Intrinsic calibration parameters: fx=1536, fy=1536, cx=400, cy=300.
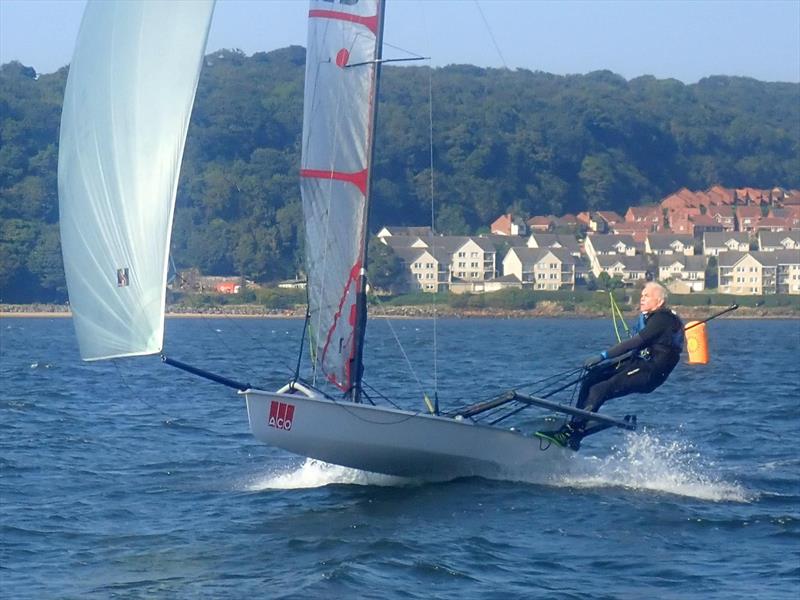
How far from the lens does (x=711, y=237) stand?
90312 mm

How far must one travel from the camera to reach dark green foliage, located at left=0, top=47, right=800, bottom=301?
51.3 meters

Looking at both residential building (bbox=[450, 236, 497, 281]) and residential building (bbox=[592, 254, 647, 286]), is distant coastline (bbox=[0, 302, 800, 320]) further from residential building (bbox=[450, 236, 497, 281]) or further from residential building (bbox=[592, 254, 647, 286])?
residential building (bbox=[592, 254, 647, 286])

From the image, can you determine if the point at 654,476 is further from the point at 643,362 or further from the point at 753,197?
the point at 753,197

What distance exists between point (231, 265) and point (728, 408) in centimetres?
3136

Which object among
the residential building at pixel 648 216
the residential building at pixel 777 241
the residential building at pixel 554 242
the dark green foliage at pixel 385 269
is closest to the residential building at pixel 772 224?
the residential building at pixel 777 241

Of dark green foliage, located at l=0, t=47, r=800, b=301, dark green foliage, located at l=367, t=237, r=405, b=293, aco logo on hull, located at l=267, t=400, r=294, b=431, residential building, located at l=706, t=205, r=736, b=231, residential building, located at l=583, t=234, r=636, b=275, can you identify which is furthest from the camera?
residential building, located at l=706, t=205, r=736, b=231

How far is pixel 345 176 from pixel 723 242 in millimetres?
81372

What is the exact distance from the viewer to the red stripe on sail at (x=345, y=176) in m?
10.8

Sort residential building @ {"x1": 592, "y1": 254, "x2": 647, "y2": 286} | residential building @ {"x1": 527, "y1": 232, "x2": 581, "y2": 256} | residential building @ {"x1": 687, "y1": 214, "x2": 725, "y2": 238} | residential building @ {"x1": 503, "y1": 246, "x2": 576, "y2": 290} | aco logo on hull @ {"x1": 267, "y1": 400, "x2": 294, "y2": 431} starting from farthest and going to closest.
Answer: residential building @ {"x1": 687, "y1": 214, "x2": 725, "y2": 238} → residential building @ {"x1": 527, "y1": 232, "x2": 581, "y2": 256} → residential building @ {"x1": 592, "y1": 254, "x2": 647, "y2": 286} → residential building @ {"x1": 503, "y1": 246, "x2": 576, "y2": 290} → aco logo on hull @ {"x1": 267, "y1": 400, "x2": 294, "y2": 431}

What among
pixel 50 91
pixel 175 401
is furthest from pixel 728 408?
pixel 50 91

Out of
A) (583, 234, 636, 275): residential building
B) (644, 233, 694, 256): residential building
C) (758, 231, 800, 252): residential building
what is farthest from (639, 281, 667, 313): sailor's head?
(758, 231, 800, 252): residential building

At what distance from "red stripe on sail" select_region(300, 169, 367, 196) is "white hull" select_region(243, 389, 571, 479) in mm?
1562

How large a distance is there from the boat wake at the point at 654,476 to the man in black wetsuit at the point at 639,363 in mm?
444

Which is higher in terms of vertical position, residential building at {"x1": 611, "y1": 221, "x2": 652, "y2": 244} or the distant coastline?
residential building at {"x1": 611, "y1": 221, "x2": 652, "y2": 244}
